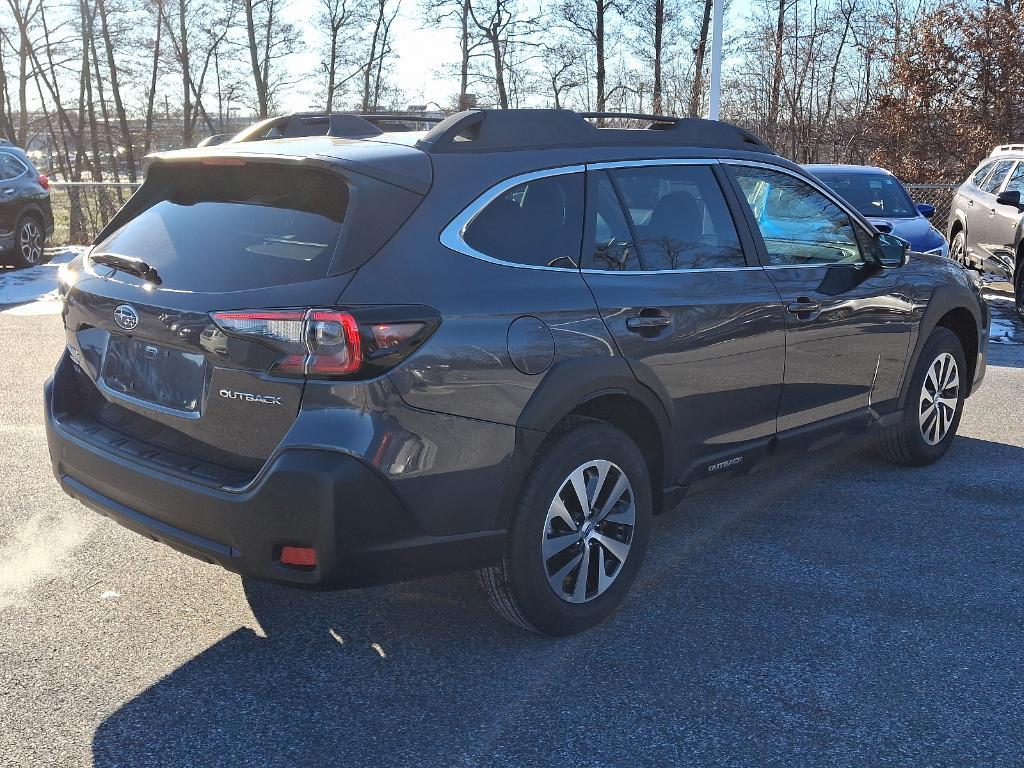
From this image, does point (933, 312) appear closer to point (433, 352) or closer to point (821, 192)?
point (821, 192)

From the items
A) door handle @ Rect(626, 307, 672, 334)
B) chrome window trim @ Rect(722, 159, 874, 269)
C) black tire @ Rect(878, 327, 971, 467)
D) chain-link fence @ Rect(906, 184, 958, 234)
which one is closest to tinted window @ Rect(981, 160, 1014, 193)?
chain-link fence @ Rect(906, 184, 958, 234)

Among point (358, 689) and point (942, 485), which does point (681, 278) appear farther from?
point (942, 485)

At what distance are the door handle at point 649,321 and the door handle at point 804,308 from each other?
83 cm

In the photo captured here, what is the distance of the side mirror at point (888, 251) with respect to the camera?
507 centimetres

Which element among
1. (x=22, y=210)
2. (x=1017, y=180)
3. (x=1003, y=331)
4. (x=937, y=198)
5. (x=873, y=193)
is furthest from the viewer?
(x=937, y=198)

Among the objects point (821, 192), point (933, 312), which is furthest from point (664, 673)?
point (933, 312)

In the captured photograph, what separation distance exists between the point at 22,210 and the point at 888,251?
1274cm

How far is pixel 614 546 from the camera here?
12.4 ft

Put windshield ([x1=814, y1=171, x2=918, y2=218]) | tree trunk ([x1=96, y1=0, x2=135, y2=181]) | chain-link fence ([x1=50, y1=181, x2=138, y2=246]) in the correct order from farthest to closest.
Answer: tree trunk ([x1=96, y1=0, x2=135, y2=181]), chain-link fence ([x1=50, y1=181, x2=138, y2=246]), windshield ([x1=814, y1=171, x2=918, y2=218])

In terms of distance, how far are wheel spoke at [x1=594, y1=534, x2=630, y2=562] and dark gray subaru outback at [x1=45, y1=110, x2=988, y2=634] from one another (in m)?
0.03

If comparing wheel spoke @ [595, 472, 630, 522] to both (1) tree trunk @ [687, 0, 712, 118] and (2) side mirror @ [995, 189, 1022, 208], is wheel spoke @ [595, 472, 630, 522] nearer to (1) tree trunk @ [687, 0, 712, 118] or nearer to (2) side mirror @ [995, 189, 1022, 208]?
(2) side mirror @ [995, 189, 1022, 208]

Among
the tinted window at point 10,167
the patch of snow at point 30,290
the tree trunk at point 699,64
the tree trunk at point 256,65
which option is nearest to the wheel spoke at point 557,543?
the patch of snow at point 30,290

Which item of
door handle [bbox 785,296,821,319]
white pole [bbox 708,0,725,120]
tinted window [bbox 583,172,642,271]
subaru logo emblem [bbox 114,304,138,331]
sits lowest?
door handle [bbox 785,296,821,319]

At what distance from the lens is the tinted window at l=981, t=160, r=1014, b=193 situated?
40.5 feet
